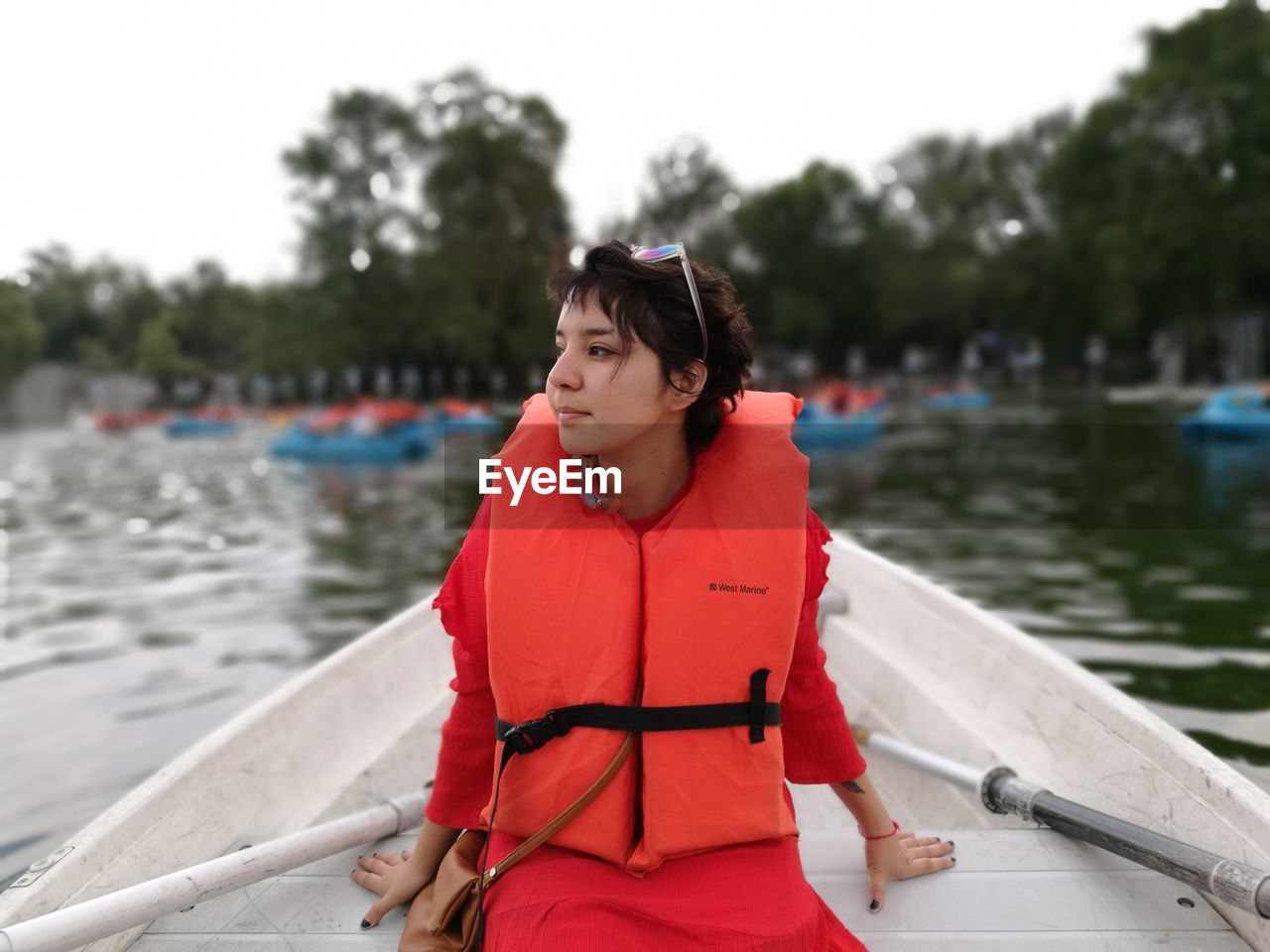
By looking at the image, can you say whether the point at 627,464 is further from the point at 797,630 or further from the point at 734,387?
the point at 797,630

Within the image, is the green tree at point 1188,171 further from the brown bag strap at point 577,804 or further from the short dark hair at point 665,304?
the brown bag strap at point 577,804

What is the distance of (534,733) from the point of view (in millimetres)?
1409

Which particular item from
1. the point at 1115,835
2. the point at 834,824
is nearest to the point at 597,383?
the point at 1115,835

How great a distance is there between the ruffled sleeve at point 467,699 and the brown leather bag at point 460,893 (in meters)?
0.05

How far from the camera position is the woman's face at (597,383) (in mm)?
1413

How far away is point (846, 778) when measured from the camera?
168 cm

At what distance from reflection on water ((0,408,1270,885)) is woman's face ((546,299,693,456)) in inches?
46.8

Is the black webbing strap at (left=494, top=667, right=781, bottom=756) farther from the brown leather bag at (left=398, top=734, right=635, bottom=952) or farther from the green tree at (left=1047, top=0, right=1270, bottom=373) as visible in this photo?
the green tree at (left=1047, top=0, right=1270, bottom=373)

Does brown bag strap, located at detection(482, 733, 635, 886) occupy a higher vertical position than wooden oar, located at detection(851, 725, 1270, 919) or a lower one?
higher

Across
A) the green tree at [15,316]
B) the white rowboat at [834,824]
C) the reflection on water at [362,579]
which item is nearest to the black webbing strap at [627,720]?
the white rowboat at [834,824]

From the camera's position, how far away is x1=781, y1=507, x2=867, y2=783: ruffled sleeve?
1.64 meters

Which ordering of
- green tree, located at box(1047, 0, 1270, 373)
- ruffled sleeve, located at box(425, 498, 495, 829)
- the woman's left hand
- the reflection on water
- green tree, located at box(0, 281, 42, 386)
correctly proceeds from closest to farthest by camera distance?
1. ruffled sleeve, located at box(425, 498, 495, 829)
2. the woman's left hand
3. green tree, located at box(0, 281, 42, 386)
4. the reflection on water
5. green tree, located at box(1047, 0, 1270, 373)

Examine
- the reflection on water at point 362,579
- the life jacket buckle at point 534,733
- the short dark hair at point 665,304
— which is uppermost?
the short dark hair at point 665,304

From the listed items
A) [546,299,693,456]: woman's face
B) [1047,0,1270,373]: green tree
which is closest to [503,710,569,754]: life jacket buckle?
[546,299,693,456]: woman's face
